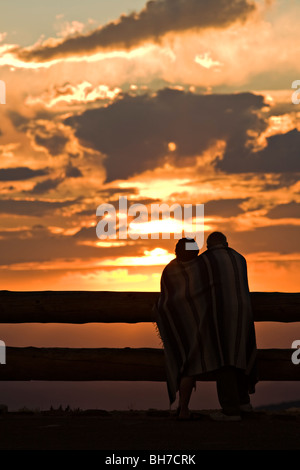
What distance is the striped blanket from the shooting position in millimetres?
8992

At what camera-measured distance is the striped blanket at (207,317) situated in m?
8.99

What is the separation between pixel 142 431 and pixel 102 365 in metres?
1.87

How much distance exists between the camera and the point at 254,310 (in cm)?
995

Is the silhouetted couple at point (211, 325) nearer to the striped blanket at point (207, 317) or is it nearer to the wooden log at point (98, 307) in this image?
the striped blanket at point (207, 317)

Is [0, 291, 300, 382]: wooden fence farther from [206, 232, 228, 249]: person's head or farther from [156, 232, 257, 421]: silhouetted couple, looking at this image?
Result: [206, 232, 228, 249]: person's head

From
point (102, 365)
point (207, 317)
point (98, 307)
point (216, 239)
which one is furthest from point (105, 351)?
point (216, 239)

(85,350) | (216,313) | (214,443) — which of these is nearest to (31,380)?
(85,350)

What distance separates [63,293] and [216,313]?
2202 millimetres

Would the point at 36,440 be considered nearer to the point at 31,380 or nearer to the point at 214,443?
the point at 214,443

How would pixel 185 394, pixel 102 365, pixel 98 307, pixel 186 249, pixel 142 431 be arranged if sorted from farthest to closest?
pixel 98 307 → pixel 102 365 → pixel 186 249 → pixel 185 394 → pixel 142 431

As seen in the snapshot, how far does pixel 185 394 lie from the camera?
9.00 meters

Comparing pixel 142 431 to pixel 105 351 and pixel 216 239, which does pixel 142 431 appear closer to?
pixel 105 351

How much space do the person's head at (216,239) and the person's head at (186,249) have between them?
16 centimetres

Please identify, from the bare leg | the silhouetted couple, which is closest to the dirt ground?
the bare leg
